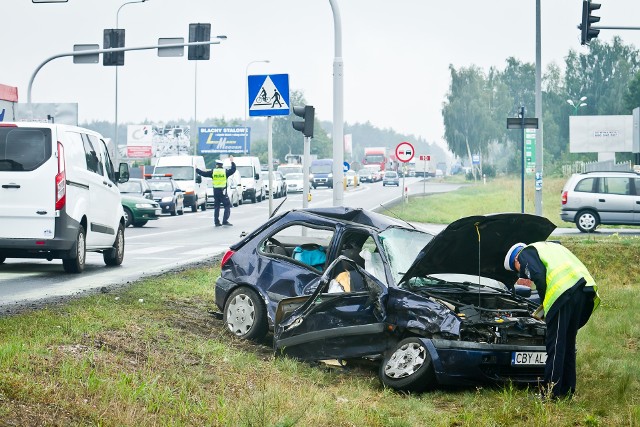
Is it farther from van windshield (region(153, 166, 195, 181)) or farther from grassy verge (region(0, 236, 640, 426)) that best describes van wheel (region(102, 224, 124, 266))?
van windshield (region(153, 166, 195, 181))

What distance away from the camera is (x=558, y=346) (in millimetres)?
8664

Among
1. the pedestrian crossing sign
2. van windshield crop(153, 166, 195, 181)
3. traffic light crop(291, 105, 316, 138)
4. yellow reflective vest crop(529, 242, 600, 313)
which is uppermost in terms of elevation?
the pedestrian crossing sign

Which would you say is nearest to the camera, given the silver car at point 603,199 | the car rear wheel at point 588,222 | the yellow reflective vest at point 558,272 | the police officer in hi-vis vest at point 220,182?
the yellow reflective vest at point 558,272

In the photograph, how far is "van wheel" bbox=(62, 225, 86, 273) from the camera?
17.5m

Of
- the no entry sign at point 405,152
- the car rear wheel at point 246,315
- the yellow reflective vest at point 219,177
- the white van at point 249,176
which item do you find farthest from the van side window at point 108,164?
the white van at point 249,176

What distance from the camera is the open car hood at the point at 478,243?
367 inches

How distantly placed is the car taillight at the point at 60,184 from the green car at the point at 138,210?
796 inches

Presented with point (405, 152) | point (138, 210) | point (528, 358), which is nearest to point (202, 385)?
point (528, 358)

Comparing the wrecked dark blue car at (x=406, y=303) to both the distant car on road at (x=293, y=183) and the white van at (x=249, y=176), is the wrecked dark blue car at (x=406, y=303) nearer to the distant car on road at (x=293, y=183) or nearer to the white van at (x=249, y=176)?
the white van at (x=249, y=176)

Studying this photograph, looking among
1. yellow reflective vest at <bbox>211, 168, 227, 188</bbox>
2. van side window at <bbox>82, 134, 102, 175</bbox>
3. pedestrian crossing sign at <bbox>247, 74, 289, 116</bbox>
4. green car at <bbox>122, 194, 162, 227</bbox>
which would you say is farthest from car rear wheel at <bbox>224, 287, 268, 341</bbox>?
green car at <bbox>122, 194, 162, 227</bbox>

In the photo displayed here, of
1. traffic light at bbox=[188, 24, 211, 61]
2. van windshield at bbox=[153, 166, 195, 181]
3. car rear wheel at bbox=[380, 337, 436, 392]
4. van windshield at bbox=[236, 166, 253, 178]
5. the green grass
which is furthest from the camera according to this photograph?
van windshield at bbox=[236, 166, 253, 178]

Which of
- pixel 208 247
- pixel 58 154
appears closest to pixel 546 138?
pixel 208 247

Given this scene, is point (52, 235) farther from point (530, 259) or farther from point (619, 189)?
point (619, 189)

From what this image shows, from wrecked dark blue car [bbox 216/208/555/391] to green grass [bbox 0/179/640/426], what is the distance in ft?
0.78
